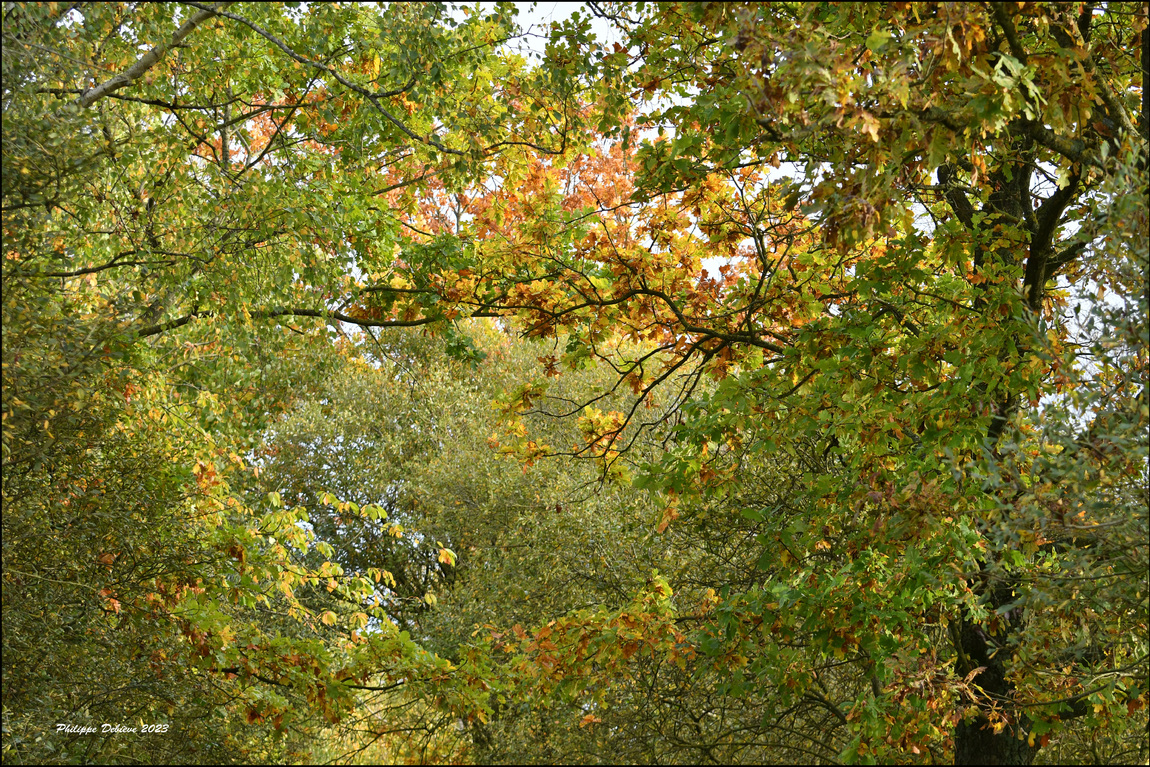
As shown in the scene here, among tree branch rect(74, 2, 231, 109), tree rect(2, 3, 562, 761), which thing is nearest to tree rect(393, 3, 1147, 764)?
tree rect(2, 3, 562, 761)

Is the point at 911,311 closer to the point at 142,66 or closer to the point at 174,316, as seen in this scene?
the point at 142,66

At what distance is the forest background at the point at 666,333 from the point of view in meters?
4.24

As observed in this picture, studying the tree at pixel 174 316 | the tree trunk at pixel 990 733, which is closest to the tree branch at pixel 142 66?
the tree at pixel 174 316

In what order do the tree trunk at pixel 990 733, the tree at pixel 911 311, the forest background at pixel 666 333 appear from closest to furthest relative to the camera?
the tree at pixel 911 311 < the forest background at pixel 666 333 < the tree trunk at pixel 990 733

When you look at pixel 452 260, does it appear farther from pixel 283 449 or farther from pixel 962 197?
pixel 283 449

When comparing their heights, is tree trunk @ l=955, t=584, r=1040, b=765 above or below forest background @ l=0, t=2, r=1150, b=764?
below

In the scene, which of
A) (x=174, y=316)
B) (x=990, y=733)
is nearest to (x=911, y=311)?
(x=990, y=733)

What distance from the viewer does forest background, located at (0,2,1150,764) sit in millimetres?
4238

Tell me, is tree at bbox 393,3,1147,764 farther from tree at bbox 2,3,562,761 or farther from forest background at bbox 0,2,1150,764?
tree at bbox 2,3,562,761

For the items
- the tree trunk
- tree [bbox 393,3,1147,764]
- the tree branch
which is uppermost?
the tree branch

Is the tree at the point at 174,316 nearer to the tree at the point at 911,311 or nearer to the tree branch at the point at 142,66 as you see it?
the tree branch at the point at 142,66

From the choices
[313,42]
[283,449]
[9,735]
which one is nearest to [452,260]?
[313,42]

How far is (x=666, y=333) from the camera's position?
856 centimetres

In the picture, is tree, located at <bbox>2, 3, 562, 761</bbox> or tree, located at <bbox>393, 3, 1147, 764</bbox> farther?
tree, located at <bbox>2, 3, 562, 761</bbox>
